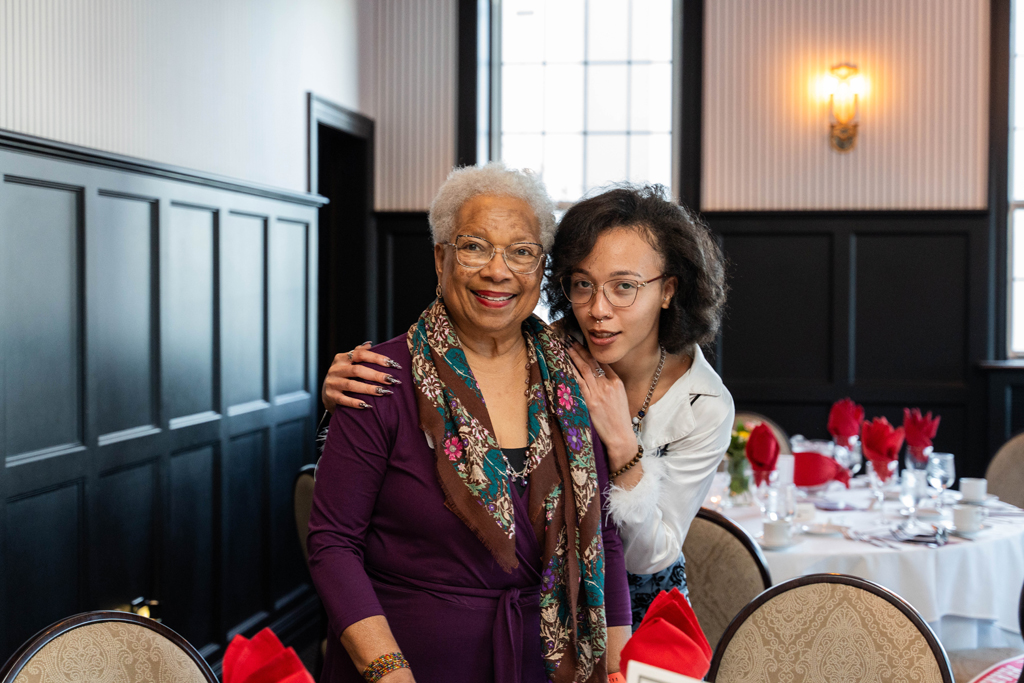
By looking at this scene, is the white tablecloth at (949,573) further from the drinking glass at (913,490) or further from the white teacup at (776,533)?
the drinking glass at (913,490)

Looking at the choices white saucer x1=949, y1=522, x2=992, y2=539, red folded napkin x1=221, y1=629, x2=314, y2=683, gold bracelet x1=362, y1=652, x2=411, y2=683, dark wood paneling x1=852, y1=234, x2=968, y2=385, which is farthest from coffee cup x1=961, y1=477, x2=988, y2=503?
red folded napkin x1=221, y1=629, x2=314, y2=683

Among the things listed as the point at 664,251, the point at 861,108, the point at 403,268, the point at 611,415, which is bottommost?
the point at 611,415

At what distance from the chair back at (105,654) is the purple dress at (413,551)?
0.87ft

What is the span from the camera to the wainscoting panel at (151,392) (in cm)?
267

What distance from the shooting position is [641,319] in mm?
1714

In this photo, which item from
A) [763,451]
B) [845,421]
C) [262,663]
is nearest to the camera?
[262,663]

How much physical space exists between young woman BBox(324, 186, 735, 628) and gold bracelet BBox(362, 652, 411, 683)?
50 centimetres

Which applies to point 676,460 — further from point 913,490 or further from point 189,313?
point 189,313

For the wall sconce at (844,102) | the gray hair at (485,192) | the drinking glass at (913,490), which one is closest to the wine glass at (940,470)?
the drinking glass at (913,490)

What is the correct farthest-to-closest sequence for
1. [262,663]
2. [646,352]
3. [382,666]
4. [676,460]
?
[646,352] → [676,460] → [382,666] → [262,663]

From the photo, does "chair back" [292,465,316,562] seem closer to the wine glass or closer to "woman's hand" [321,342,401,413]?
"woman's hand" [321,342,401,413]

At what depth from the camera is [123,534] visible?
3113mm

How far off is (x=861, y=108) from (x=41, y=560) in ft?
15.9

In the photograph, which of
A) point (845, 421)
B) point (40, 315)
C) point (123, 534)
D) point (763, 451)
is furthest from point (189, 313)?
point (845, 421)
